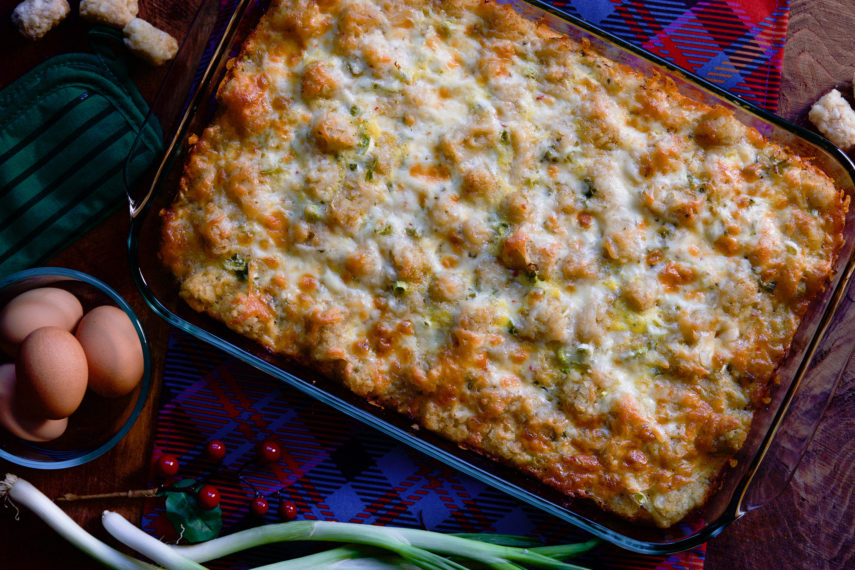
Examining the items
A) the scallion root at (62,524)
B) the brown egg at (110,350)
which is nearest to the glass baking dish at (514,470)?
the brown egg at (110,350)

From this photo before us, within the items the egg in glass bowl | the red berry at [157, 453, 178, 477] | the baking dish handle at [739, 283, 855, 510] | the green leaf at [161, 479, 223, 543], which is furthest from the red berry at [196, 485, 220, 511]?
the baking dish handle at [739, 283, 855, 510]

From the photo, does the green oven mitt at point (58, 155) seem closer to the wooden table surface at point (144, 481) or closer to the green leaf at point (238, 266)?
the wooden table surface at point (144, 481)

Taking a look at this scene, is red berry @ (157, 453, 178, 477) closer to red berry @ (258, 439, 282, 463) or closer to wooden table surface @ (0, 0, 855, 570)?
wooden table surface @ (0, 0, 855, 570)

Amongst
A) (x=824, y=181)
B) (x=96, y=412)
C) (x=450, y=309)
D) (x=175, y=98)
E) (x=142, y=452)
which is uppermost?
(x=824, y=181)

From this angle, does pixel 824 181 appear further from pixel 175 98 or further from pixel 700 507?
pixel 175 98

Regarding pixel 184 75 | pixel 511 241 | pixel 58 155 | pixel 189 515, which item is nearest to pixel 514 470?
pixel 511 241

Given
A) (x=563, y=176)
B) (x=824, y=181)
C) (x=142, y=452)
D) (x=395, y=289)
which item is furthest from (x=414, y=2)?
(x=142, y=452)

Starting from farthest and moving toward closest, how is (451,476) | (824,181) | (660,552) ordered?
(451,476) < (824,181) < (660,552)
